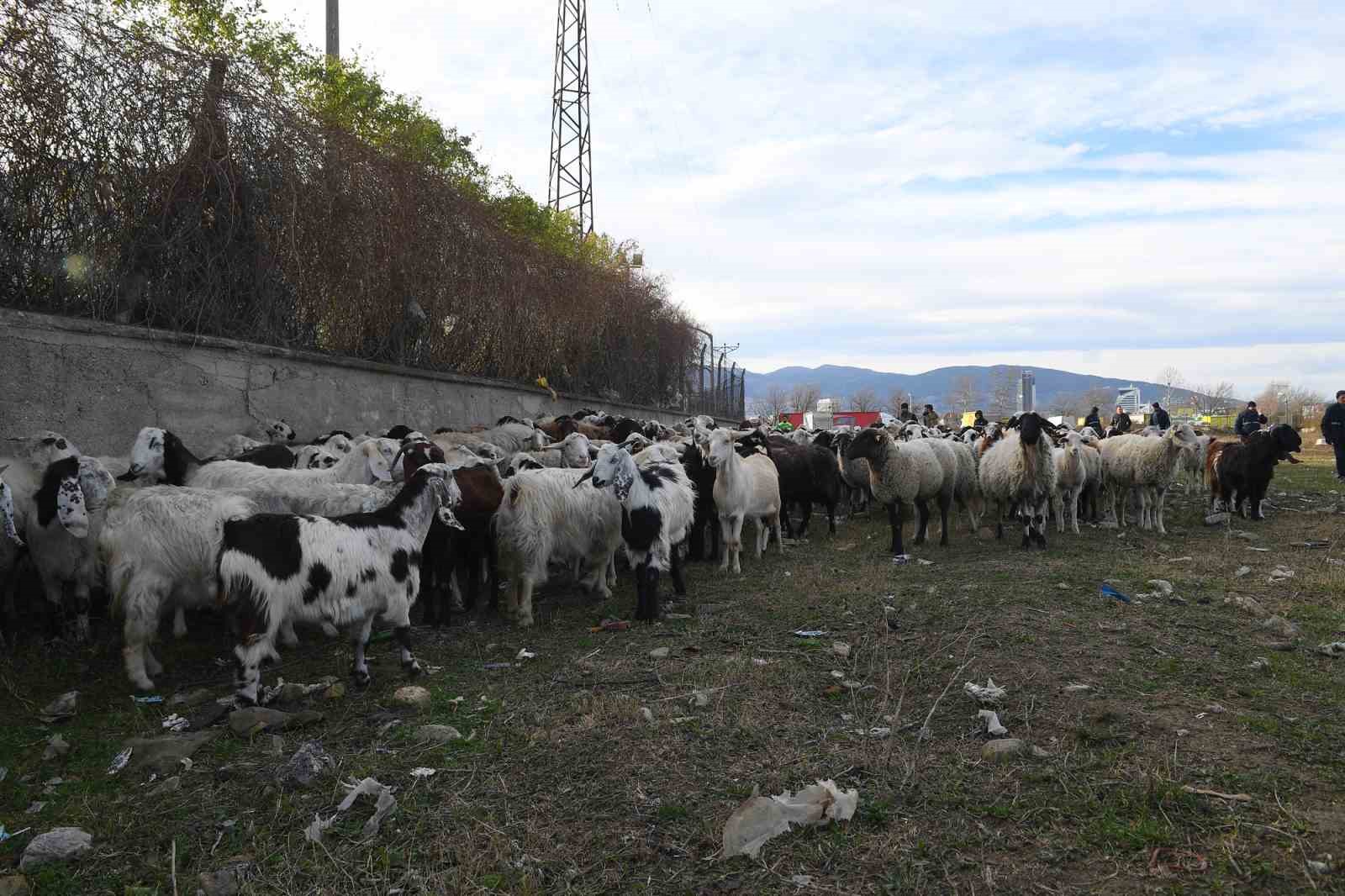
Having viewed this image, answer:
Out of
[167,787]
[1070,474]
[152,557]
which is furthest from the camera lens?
[1070,474]

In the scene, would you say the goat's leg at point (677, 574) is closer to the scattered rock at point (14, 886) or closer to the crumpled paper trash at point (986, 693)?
the crumpled paper trash at point (986, 693)

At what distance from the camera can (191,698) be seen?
466 cm

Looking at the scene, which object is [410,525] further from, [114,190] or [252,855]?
[114,190]

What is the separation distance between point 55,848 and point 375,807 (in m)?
1.13

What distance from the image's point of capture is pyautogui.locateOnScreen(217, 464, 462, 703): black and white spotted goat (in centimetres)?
439

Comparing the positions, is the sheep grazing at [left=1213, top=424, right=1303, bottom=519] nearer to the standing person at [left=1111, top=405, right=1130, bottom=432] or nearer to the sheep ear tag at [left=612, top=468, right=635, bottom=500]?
the standing person at [left=1111, top=405, right=1130, bottom=432]

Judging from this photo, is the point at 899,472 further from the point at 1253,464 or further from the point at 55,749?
the point at 55,749

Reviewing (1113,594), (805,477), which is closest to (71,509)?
(1113,594)

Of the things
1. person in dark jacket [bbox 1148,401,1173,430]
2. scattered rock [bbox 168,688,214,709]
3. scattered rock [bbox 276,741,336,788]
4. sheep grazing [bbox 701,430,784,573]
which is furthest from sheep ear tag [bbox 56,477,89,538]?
person in dark jacket [bbox 1148,401,1173,430]

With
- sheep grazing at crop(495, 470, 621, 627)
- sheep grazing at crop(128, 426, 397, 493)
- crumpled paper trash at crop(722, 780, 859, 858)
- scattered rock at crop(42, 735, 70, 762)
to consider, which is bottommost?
scattered rock at crop(42, 735, 70, 762)

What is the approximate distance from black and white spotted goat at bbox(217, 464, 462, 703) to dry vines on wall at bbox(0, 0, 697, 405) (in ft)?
15.6

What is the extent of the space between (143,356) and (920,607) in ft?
25.1

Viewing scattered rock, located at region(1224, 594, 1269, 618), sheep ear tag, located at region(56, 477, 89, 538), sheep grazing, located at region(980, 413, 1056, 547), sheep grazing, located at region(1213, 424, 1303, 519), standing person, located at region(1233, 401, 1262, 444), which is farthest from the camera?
standing person, located at region(1233, 401, 1262, 444)

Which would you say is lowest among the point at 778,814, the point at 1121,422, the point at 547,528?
the point at 778,814
